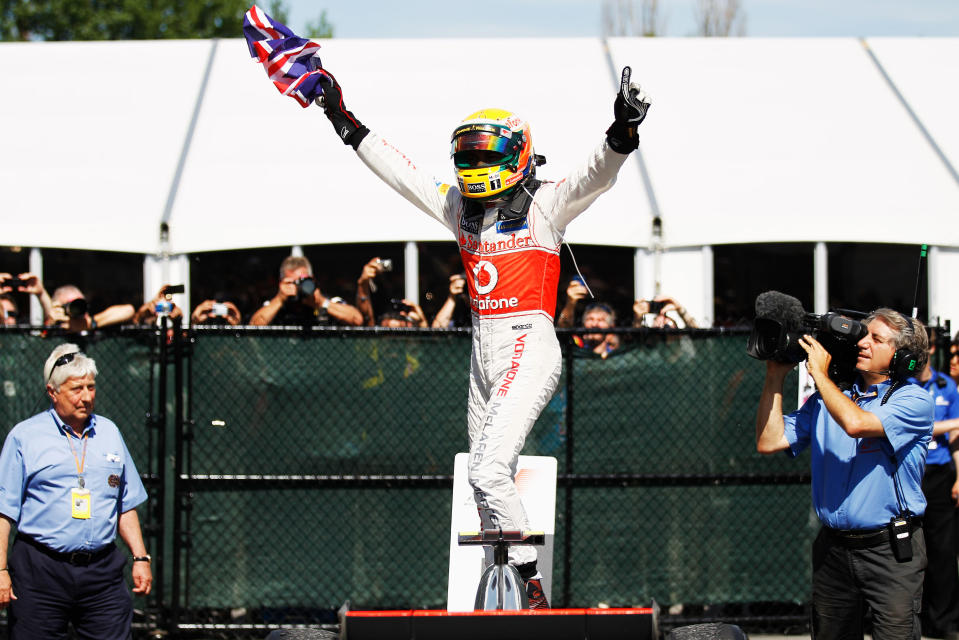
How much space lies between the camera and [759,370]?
7.12 m

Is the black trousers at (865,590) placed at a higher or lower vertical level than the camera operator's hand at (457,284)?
lower

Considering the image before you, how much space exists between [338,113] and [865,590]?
3111 millimetres

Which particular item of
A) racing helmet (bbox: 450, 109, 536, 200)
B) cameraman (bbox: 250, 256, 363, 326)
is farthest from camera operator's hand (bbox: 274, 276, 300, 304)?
racing helmet (bbox: 450, 109, 536, 200)

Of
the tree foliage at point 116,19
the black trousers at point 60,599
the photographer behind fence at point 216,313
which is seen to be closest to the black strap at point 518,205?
the black trousers at point 60,599

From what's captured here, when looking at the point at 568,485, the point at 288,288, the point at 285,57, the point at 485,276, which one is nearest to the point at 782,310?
the point at 485,276

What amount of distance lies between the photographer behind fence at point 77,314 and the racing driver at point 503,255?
9.35 ft

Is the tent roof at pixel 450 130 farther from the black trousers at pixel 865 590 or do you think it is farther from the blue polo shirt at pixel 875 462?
the black trousers at pixel 865 590

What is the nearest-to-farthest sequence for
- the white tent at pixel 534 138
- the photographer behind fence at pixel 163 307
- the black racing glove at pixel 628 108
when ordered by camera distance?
the black racing glove at pixel 628 108
the photographer behind fence at pixel 163 307
the white tent at pixel 534 138

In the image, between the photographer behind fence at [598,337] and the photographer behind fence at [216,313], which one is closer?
the photographer behind fence at [598,337]

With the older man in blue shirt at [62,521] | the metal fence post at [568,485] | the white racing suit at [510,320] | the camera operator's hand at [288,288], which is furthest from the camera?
the camera operator's hand at [288,288]

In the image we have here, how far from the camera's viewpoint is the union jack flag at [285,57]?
5.03 m

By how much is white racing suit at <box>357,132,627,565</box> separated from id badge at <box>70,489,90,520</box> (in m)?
1.80

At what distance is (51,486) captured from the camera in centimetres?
507

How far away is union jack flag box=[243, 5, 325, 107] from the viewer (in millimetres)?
5031
